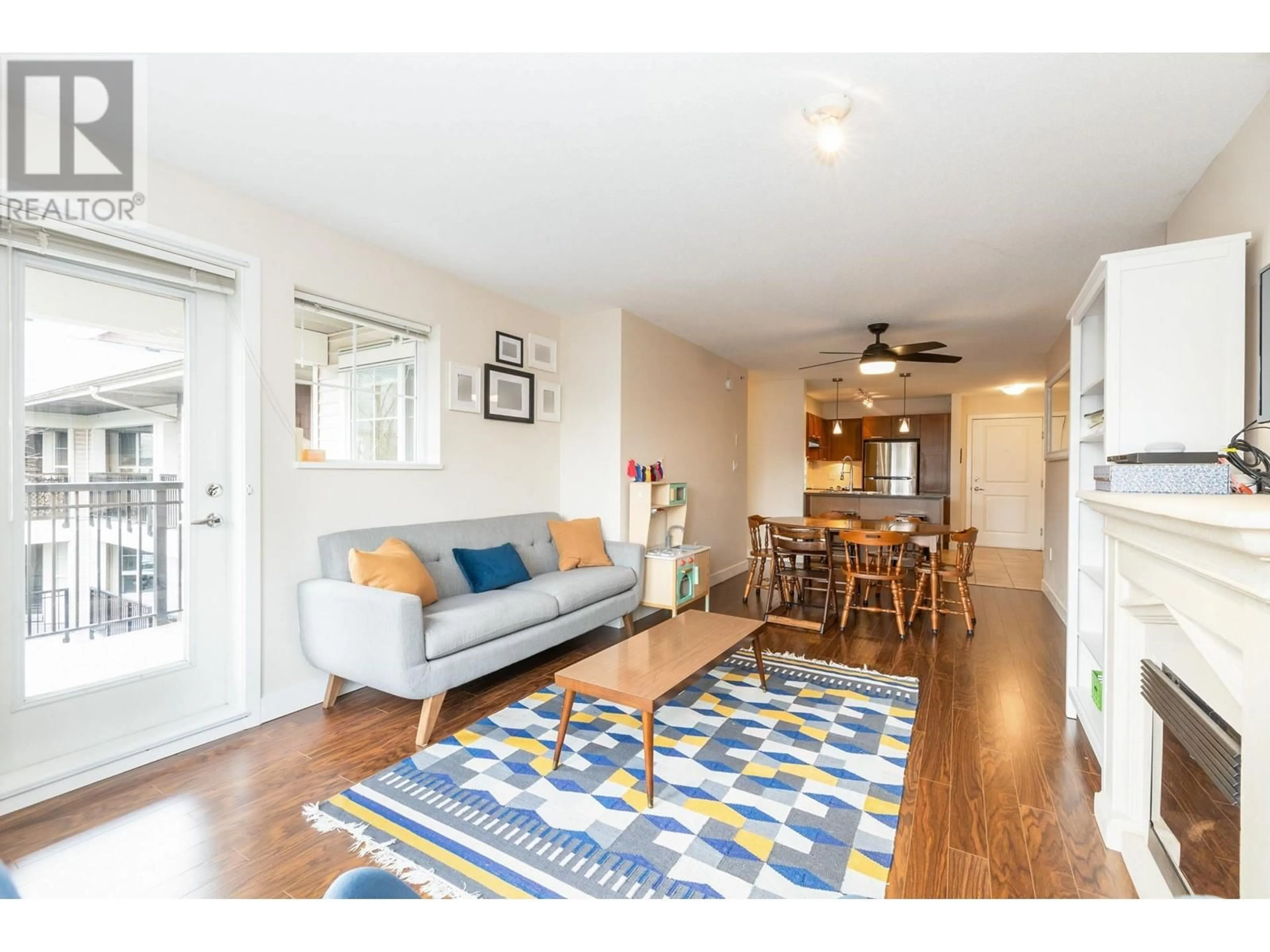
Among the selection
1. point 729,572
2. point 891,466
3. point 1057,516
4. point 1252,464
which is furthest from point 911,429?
point 1252,464

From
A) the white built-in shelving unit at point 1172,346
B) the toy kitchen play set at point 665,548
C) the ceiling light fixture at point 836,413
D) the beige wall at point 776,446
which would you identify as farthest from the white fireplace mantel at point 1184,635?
the ceiling light fixture at point 836,413

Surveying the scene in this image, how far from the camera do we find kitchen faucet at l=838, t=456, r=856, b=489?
963 centimetres

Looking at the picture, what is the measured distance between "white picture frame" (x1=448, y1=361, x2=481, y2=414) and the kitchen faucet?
7.33m

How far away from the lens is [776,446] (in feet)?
26.2

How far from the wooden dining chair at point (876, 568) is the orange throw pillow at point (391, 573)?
3.02 meters

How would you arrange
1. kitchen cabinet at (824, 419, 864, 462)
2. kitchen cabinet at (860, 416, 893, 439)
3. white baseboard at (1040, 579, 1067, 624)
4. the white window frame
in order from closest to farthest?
the white window frame, white baseboard at (1040, 579, 1067, 624), kitchen cabinet at (860, 416, 893, 439), kitchen cabinet at (824, 419, 864, 462)

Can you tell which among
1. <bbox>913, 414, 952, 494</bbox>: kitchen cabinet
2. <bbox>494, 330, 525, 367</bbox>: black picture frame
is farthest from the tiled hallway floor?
<bbox>494, 330, 525, 367</bbox>: black picture frame

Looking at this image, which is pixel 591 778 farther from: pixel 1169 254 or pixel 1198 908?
pixel 1169 254

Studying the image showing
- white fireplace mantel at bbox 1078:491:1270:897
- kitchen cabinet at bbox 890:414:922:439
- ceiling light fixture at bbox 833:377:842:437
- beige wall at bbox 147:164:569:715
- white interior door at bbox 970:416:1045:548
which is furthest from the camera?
kitchen cabinet at bbox 890:414:922:439

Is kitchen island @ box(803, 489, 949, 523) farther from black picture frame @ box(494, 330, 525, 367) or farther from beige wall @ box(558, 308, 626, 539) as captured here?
black picture frame @ box(494, 330, 525, 367)

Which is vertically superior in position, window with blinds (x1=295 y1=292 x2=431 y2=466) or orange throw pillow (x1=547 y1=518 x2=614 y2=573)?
window with blinds (x1=295 y1=292 x2=431 y2=466)

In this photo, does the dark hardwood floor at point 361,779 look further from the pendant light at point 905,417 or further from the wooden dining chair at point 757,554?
the pendant light at point 905,417

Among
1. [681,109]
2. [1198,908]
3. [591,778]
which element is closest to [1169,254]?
[681,109]

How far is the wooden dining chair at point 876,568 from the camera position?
13.7 feet
